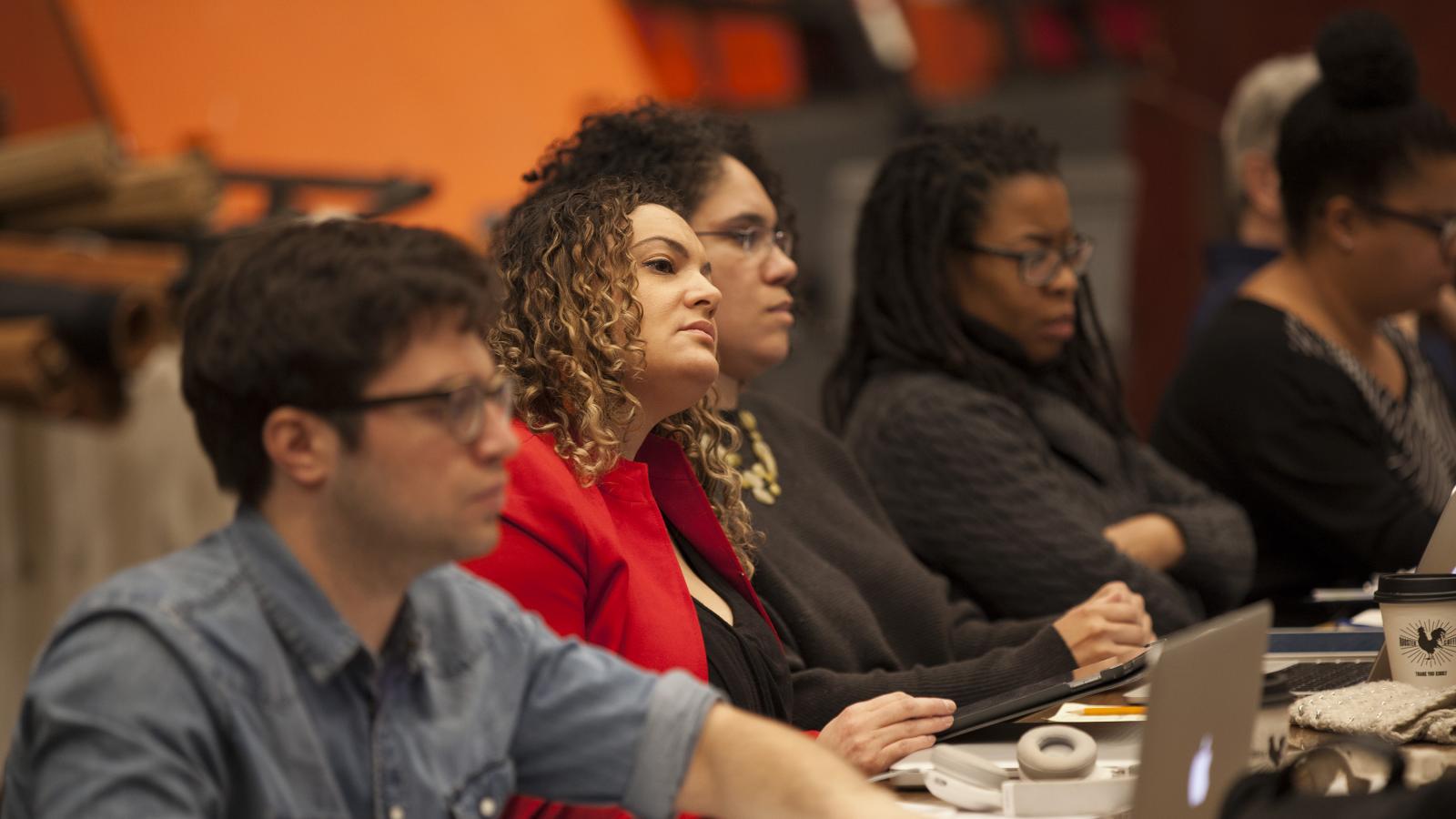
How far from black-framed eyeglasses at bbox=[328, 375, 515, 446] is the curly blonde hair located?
1.71ft

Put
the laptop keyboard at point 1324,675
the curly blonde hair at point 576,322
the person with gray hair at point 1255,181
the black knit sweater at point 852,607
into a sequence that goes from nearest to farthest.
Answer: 1. the curly blonde hair at point 576,322
2. the laptop keyboard at point 1324,675
3. the black knit sweater at point 852,607
4. the person with gray hair at point 1255,181

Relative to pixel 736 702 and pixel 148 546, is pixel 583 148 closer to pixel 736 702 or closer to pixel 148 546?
pixel 736 702

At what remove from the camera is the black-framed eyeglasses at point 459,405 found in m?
1.27

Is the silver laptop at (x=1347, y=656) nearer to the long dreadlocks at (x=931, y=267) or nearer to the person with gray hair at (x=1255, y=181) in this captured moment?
the long dreadlocks at (x=931, y=267)

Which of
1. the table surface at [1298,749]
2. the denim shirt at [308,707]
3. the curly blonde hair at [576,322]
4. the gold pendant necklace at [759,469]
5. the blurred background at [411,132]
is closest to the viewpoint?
the denim shirt at [308,707]

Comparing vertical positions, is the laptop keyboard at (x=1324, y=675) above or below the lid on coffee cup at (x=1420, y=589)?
below

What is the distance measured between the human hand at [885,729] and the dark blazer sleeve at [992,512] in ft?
2.51

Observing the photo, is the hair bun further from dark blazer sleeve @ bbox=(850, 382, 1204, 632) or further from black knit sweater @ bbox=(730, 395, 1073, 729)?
black knit sweater @ bbox=(730, 395, 1073, 729)

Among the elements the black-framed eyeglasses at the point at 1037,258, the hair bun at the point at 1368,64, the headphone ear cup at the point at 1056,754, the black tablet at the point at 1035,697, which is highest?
the hair bun at the point at 1368,64

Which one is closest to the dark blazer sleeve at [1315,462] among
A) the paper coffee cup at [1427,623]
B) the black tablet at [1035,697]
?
the paper coffee cup at [1427,623]

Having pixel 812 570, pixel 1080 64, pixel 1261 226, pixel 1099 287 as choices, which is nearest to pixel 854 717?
pixel 812 570

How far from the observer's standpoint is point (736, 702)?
1.91m

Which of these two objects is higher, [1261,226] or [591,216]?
[591,216]

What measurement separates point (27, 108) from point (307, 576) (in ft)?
12.1
